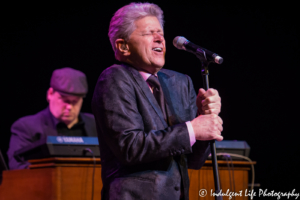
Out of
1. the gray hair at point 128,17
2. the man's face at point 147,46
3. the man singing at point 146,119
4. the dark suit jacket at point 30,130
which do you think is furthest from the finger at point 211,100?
the dark suit jacket at point 30,130

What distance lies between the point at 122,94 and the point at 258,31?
3.59 metres

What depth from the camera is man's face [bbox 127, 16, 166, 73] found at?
6.41 feet

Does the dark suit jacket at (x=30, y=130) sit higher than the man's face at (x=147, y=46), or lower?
lower

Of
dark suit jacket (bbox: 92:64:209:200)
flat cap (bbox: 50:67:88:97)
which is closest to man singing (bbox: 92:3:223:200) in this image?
dark suit jacket (bbox: 92:64:209:200)

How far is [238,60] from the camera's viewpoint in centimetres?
489

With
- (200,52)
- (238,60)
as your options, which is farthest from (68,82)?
(200,52)

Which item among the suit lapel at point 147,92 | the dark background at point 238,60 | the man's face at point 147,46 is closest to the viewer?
the suit lapel at point 147,92

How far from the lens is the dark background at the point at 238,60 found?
15.9ft

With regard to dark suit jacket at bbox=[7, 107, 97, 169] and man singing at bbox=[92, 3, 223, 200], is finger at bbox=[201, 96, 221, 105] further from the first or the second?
dark suit jacket at bbox=[7, 107, 97, 169]

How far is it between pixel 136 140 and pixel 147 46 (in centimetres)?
56

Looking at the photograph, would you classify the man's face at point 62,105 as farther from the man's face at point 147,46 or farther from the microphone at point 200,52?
the microphone at point 200,52

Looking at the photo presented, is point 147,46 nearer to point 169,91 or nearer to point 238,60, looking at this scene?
point 169,91

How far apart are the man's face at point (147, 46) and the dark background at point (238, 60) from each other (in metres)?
2.87

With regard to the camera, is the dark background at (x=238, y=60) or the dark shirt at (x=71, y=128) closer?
the dark shirt at (x=71, y=128)
